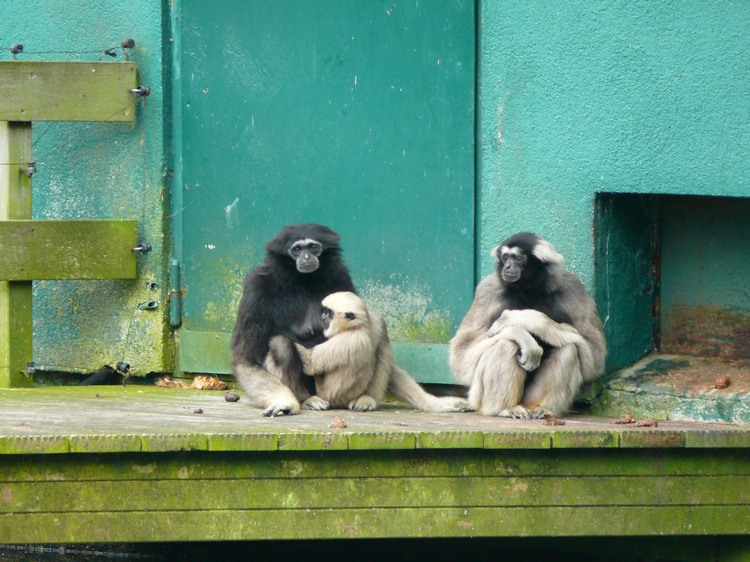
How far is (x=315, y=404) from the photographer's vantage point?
8.09 m

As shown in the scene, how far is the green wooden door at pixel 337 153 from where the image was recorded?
30.2 feet

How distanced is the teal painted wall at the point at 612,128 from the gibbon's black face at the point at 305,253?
1.45 m

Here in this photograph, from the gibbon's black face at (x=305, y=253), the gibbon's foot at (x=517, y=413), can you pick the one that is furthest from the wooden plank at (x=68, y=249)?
the gibbon's foot at (x=517, y=413)

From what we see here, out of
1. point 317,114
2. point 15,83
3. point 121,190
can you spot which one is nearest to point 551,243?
point 317,114

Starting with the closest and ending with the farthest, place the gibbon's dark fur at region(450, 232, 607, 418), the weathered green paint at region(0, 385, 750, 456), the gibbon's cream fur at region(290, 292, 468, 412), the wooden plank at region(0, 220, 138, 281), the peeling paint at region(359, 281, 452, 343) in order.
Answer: the weathered green paint at region(0, 385, 750, 456) → the gibbon's dark fur at region(450, 232, 607, 418) → the gibbon's cream fur at region(290, 292, 468, 412) → the wooden plank at region(0, 220, 138, 281) → the peeling paint at region(359, 281, 452, 343)

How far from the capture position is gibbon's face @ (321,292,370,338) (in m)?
8.03

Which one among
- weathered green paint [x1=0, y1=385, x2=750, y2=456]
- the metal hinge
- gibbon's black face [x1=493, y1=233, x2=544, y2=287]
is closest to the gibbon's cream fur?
weathered green paint [x1=0, y1=385, x2=750, y2=456]

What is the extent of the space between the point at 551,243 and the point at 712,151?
55.9 inches

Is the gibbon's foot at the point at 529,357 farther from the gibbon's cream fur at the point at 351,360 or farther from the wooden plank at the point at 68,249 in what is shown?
the wooden plank at the point at 68,249

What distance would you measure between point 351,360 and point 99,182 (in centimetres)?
290

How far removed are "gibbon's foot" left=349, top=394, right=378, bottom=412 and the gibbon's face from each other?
1.57 feet

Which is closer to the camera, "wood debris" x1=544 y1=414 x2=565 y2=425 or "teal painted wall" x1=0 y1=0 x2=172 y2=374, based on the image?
"wood debris" x1=544 y1=414 x2=565 y2=425

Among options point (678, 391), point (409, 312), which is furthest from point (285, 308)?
point (678, 391)

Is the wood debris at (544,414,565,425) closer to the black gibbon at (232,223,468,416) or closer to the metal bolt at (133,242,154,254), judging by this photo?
the black gibbon at (232,223,468,416)
